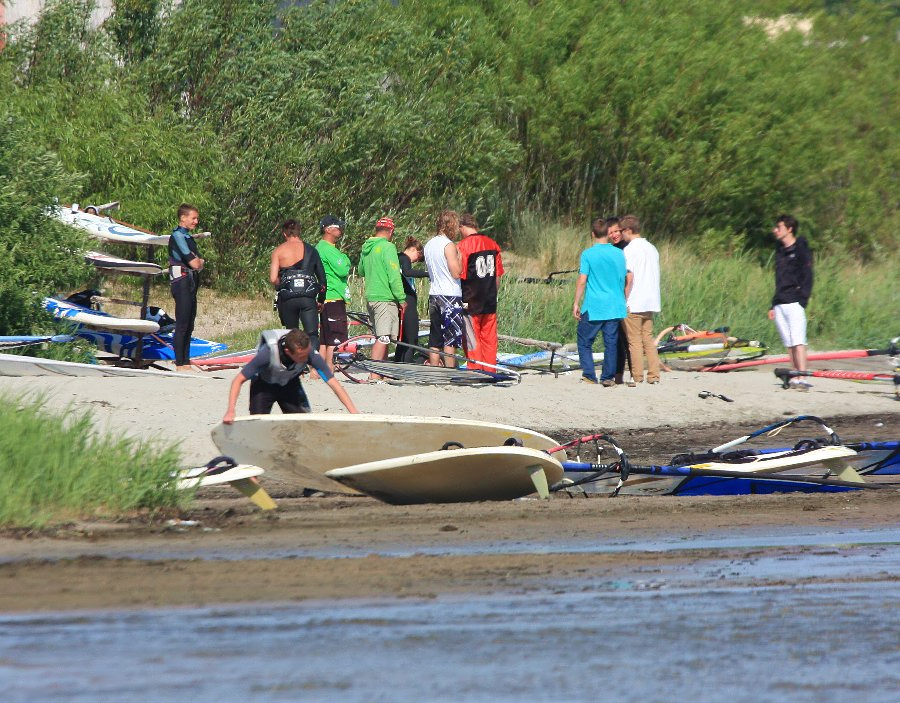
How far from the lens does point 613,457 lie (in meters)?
12.7

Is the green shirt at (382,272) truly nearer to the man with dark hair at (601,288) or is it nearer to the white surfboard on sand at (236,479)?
the man with dark hair at (601,288)

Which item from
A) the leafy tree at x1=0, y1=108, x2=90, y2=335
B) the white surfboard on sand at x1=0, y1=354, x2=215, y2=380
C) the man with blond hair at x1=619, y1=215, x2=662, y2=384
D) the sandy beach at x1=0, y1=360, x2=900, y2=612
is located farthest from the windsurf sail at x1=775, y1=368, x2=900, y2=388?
the leafy tree at x1=0, y1=108, x2=90, y2=335

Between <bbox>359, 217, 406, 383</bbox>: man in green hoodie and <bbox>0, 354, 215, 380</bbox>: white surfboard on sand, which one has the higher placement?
<bbox>359, 217, 406, 383</bbox>: man in green hoodie

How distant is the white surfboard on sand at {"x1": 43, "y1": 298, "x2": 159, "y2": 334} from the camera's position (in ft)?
48.4

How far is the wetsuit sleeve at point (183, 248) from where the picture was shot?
45.4ft

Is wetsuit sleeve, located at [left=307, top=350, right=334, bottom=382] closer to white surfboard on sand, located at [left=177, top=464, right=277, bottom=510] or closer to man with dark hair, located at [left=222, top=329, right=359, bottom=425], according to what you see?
man with dark hair, located at [left=222, top=329, right=359, bottom=425]

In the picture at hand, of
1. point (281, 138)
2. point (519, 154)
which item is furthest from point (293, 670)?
point (519, 154)

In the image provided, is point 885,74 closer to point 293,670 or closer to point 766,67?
point 766,67

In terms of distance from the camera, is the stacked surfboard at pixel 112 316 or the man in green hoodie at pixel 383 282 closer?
the man in green hoodie at pixel 383 282

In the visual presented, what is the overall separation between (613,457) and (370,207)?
11934 millimetres

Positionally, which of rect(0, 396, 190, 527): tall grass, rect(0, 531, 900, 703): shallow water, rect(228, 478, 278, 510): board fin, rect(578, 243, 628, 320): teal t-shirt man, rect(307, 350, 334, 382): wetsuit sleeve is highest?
rect(578, 243, 628, 320): teal t-shirt man

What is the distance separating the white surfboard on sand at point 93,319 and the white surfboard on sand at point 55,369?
2.66ft

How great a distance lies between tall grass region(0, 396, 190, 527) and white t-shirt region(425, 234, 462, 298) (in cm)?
574

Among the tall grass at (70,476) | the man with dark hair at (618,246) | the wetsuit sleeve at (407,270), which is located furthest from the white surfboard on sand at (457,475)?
the wetsuit sleeve at (407,270)
